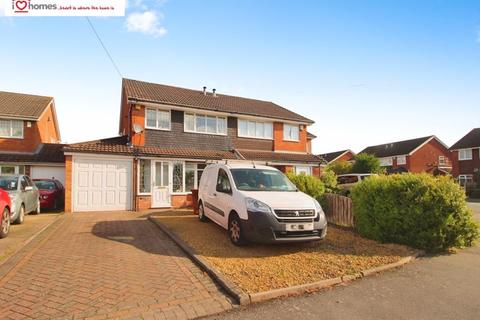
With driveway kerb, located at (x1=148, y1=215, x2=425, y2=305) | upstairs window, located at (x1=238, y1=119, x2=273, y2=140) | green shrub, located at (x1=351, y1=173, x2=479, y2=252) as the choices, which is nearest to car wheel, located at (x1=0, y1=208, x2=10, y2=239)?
driveway kerb, located at (x1=148, y1=215, x2=425, y2=305)

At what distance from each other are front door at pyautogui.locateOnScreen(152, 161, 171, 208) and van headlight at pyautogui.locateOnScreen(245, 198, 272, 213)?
375 inches

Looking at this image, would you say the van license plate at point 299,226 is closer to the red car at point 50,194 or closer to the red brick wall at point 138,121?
the red brick wall at point 138,121

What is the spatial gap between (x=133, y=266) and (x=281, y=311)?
2936 mm

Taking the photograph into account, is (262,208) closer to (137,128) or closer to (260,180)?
(260,180)

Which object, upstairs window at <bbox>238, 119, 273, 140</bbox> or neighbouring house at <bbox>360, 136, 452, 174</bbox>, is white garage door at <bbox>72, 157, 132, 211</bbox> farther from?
neighbouring house at <bbox>360, 136, 452, 174</bbox>

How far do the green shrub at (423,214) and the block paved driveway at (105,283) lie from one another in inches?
191

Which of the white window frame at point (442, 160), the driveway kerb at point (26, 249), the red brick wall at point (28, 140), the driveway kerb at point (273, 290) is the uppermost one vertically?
the red brick wall at point (28, 140)

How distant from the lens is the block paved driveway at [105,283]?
3.82 metres

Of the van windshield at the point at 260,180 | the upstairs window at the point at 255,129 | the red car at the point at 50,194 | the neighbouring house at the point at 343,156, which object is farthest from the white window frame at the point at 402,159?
the red car at the point at 50,194

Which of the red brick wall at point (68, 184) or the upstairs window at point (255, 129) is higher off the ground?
the upstairs window at point (255, 129)

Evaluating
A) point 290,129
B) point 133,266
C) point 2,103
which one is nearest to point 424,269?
point 133,266

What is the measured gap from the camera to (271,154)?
1916 cm

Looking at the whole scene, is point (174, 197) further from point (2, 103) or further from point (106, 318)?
point (2, 103)

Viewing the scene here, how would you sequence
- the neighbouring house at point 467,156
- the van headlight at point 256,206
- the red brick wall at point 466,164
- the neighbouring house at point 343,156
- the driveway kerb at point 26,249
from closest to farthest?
1. the driveway kerb at point 26,249
2. the van headlight at point 256,206
3. the red brick wall at point 466,164
4. the neighbouring house at point 467,156
5. the neighbouring house at point 343,156
